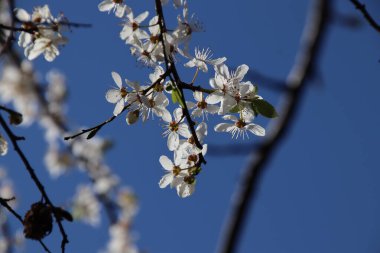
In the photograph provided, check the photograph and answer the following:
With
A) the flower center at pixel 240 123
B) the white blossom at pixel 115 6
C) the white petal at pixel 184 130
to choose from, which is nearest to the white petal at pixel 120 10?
the white blossom at pixel 115 6

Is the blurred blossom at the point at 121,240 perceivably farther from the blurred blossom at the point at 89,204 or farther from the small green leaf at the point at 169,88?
the small green leaf at the point at 169,88

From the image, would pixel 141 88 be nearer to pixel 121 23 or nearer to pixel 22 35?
pixel 121 23

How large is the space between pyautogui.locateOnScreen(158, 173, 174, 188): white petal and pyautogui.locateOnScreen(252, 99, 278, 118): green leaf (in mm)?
366

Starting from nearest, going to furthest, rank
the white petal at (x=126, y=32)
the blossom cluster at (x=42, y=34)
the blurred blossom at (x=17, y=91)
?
the white petal at (x=126, y=32) < the blossom cluster at (x=42, y=34) < the blurred blossom at (x=17, y=91)

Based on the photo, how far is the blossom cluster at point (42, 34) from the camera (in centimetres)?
207

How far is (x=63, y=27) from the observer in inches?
85.4

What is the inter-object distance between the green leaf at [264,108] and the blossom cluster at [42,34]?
0.79 meters

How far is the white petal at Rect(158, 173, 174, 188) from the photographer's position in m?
1.85

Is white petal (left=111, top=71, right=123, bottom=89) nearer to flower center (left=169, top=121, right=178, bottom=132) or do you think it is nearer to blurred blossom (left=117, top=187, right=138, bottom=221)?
flower center (left=169, top=121, right=178, bottom=132)

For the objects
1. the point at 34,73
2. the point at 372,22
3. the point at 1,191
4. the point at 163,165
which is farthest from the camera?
the point at 1,191

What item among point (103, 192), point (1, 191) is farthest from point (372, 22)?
point (1, 191)

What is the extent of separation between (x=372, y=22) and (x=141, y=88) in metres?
0.67

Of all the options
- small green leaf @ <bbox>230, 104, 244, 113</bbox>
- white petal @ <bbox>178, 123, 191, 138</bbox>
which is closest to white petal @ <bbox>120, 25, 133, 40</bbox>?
white petal @ <bbox>178, 123, 191, 138</bbox>

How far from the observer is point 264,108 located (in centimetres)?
165
